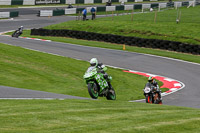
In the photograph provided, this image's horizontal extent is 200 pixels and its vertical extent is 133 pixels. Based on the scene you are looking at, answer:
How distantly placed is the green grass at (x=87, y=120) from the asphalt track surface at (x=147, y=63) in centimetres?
660

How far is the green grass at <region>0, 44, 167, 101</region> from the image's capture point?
1542cm

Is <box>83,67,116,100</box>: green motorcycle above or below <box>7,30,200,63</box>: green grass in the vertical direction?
above

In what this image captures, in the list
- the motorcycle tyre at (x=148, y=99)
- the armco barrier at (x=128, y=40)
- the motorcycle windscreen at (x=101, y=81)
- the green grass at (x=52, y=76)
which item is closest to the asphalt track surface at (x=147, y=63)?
the green grass at (x=52, y=76)

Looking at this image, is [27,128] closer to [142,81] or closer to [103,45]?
[142,81]

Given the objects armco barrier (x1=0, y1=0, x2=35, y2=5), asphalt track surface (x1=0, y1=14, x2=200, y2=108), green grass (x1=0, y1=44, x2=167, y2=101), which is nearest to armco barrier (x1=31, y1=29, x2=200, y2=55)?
asphalt track surface (x1=0, y1=14, x2=200, y2=108)

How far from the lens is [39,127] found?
679 cm

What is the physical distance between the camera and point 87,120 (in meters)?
7.59

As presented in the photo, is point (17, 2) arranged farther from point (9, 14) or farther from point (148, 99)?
point (148, 99)

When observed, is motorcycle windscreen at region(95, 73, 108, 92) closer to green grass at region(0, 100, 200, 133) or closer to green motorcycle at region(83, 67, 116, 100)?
green motorcycle at region(83, 67, 116, 100)

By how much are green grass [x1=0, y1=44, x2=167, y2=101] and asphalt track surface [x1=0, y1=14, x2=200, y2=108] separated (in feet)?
4.69

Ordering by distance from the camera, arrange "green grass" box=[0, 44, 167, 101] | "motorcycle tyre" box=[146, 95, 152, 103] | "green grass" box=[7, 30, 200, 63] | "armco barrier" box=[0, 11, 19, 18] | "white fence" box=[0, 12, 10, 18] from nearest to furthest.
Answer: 1. "motorcycle tyre" box=[146, 95, 152, 103]
2. "green grass" box=[0, 44, 167, 101]
3. "green grass" box=[7, 30, 200, 63]
4. "white fence" box=[0, 12, 10, 18]
5. "armco barrier" box=[0, 11, 19, 18]

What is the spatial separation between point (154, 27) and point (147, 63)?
37.1 feet

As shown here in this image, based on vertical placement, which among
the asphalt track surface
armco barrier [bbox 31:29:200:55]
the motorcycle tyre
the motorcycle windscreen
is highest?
the motorcycle windscreen

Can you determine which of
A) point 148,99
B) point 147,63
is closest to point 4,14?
point 147,63
